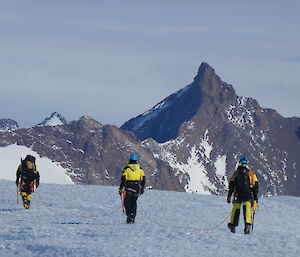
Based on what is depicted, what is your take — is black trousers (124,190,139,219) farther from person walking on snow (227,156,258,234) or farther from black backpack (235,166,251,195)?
black backpack (235,166,251,195)

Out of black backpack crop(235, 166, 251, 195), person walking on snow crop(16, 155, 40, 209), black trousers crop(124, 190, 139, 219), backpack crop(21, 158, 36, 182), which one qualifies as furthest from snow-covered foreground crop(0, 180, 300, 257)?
black backpack crop(235, 166, 251, 195)

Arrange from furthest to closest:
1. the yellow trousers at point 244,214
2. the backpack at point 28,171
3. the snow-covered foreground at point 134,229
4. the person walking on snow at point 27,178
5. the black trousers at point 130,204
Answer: the backpack at point 28,171, the person walking on snow at point 27,178, the black trousers at point 130,204, the yellow trousers at point 244,214, the snow-covered foreground at point 134,229

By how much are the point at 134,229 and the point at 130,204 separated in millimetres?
1549

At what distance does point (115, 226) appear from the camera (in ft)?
57.1

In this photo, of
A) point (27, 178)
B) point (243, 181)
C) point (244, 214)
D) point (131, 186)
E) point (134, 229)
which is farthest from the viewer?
point (27, 178)

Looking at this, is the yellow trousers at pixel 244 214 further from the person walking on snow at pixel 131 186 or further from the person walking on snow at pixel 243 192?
the person walking on snow at pixel 131 186

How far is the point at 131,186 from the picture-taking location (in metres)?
18.2

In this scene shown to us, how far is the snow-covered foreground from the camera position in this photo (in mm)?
13500

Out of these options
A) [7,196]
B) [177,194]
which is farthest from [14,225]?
[177,194]

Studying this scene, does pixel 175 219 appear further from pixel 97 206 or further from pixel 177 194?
pixel 177 194

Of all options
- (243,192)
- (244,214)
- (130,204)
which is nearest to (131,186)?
(130,204)

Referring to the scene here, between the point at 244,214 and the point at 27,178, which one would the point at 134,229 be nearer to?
the point at 244,214

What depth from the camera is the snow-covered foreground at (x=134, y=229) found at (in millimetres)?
13500

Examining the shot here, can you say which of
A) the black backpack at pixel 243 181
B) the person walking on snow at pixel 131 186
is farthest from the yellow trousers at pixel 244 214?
the person walking on snow at pixel 131 186
